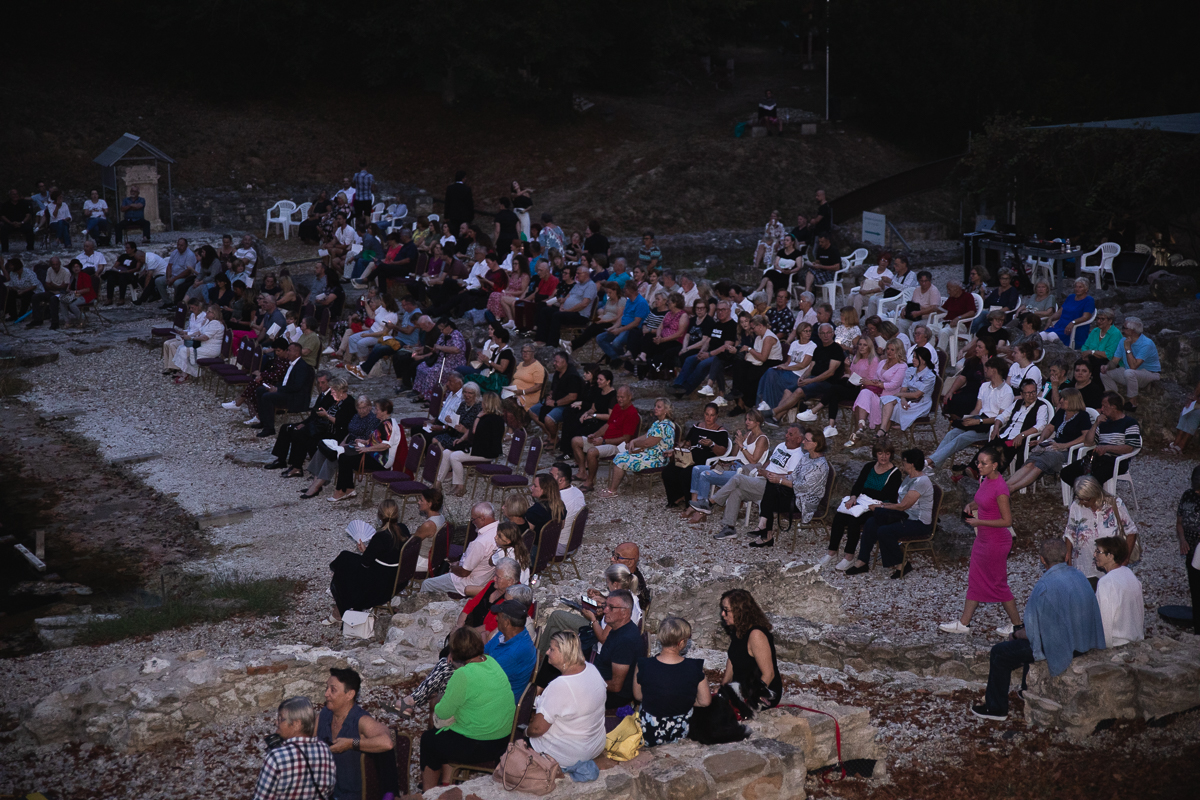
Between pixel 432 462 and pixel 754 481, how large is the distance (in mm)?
3223

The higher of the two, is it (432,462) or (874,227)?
(874,227)

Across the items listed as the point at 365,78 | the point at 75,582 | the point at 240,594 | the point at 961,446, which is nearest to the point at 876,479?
the point at 961,446

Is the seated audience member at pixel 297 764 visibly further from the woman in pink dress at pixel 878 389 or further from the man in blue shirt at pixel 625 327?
the man in blue shirt at pixel 625 327

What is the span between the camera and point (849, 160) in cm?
3055

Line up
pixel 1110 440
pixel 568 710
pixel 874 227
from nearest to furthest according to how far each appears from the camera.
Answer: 1. pixel 568 710
2. pixel 1110 440
3. pixel 874 227

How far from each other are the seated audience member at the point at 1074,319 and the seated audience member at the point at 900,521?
485 centimetres

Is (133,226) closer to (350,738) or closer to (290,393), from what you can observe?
(290,393)

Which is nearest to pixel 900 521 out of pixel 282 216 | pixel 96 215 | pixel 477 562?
pixel 477 562

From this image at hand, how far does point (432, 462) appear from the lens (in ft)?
37.1

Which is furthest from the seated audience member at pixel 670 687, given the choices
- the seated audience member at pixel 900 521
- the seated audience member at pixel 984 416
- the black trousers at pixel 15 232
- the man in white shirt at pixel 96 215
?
the black trousers at pixel 15 232

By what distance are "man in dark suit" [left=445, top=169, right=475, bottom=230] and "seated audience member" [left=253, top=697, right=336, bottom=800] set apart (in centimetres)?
1520

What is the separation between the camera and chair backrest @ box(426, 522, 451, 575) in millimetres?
8930

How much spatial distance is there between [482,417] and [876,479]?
4.14 metres

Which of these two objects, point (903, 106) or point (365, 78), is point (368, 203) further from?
point (903, 106)
